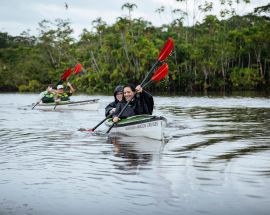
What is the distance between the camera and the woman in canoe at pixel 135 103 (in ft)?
38.0

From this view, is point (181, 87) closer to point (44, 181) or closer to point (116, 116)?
point (116, 116)

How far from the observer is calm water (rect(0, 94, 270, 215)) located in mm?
5086

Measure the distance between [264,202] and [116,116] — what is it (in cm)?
706

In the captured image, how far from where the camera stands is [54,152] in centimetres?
910

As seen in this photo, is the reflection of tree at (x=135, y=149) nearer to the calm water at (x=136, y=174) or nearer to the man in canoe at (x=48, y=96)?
the calm water at (x=136, y=174)

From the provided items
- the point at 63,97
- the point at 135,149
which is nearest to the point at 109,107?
the point at 135,149

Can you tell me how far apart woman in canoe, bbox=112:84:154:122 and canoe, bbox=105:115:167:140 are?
0.32 m

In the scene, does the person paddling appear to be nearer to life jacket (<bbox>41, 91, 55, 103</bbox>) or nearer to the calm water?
life jacket (<bbox>41, 91, 55, 103</bbox>)

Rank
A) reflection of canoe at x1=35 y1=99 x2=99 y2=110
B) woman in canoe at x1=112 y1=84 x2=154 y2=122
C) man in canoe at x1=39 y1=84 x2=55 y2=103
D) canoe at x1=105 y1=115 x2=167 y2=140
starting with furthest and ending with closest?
1. man in canoe at x1=39 y1=84 x2=55 y2=103
2. reflection of canoe at x1=35 y1=99 x2=99 y2=110
3. woman in canoe at x1=112 y1=84 x2=154 y2=122
4. canoe at x1=105 y1=115 x2=167 y2=140

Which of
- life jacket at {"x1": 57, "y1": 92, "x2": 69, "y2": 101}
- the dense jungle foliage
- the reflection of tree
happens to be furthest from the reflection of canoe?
the dense jungle foliage

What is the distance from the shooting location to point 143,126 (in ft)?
36.0

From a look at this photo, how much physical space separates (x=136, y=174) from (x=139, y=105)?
16.9ft

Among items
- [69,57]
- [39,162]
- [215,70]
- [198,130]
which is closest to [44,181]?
[39,162]

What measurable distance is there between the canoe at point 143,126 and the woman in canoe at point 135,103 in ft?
1.05
